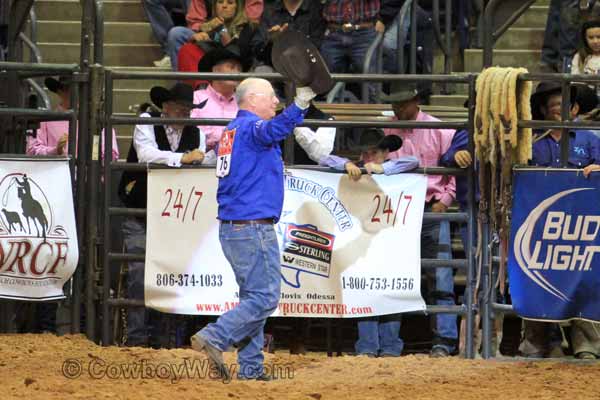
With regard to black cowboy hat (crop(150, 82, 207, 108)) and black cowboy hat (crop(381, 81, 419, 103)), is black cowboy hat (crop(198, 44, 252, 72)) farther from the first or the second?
black cowboy hat (crop(381, 81, 419, 103))

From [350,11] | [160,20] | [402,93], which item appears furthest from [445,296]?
[160,20]

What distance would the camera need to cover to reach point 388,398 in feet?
25.9

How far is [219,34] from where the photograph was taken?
42.0 feet

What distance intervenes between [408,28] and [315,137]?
4200 mm

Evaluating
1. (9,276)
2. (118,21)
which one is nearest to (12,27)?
(9,276)

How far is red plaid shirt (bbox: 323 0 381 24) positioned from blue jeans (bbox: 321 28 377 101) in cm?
14

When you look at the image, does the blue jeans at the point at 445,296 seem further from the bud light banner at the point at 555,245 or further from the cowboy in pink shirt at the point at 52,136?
the cowboy in pink shirt at the point at 52,136

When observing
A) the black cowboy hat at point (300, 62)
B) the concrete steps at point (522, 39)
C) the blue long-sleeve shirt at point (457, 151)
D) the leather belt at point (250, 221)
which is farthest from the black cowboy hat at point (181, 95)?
the concrete steps at point (522, 39)

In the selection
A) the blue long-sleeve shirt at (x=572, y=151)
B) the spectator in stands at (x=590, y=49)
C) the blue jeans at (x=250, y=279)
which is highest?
the spectator in stands at (x=590, y=49)

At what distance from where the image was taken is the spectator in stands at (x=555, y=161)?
973 cm

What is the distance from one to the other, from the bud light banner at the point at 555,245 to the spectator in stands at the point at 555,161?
13.1 inches

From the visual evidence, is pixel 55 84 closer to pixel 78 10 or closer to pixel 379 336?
pixel 379 336

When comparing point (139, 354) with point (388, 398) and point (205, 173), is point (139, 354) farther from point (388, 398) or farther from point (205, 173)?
point (388, 398)

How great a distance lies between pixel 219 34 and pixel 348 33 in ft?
3.95
